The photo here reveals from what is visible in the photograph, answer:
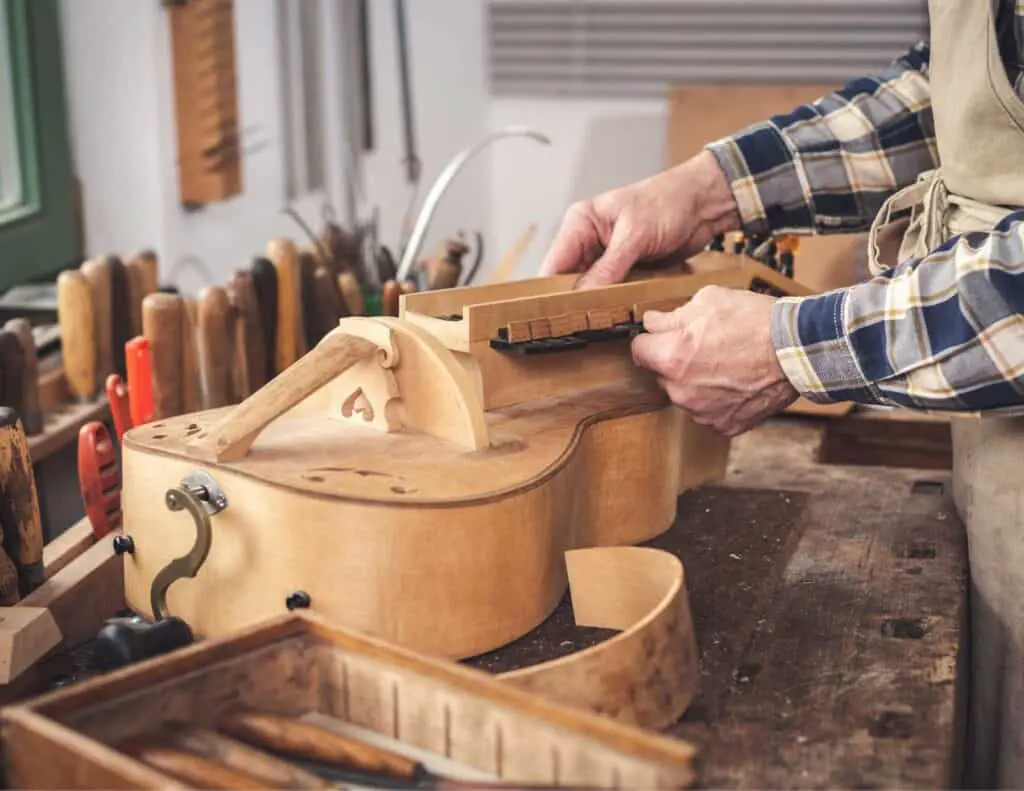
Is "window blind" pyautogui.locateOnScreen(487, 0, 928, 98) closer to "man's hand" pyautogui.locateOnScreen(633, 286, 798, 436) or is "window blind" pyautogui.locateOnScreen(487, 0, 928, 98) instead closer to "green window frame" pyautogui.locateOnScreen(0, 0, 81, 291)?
"green window frame" pyautogui.locateOnScreen(0, 0, 81, 291)

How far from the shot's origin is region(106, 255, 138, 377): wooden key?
1630 millimetres

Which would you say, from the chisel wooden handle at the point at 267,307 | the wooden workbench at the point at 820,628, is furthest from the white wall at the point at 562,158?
the wooden workbench at the point at 820,628

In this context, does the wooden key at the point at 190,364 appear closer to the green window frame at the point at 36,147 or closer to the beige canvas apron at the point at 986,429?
the green window frame at the point at 36,147

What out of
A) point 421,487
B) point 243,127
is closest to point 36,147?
point 243,127

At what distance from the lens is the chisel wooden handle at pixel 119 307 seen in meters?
1.63

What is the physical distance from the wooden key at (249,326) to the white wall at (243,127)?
0.67m

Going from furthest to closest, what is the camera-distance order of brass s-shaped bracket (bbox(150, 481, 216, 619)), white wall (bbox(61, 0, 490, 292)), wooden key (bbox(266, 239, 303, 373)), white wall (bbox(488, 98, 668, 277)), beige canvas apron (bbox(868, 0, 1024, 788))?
1. white wall (bbox(488, 98, 668, 277))
2. white wall (bbox(61, 0, 490, 292))
3. wooden key (bbox(266, 239, 303, 373))
4. beige canvas apron (bbox(868, 0, 1024, 788))
5. brass s-shaped bracket (bbox(150, 481, 216, 619))

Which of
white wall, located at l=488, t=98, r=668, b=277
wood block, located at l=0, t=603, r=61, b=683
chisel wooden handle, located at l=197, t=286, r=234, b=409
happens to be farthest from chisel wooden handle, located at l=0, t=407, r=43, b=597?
white wall, located at l=488, t=98, r=668, b=277

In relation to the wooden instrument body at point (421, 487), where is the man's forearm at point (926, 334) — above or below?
above

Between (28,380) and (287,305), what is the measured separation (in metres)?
0.31

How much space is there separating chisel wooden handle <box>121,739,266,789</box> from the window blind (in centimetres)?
225

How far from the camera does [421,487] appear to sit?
3.21 feet

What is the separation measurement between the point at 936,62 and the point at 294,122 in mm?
1752

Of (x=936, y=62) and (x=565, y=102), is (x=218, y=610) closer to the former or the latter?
(x=936, y=62)
